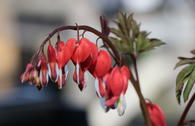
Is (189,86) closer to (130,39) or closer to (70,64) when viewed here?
(130,39)

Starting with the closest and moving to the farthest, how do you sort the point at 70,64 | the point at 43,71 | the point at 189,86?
the point at 43,71
the point at 189,86
the point at 70,64

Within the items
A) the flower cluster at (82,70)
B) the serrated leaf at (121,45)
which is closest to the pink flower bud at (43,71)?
the flower cluster at (82,70)

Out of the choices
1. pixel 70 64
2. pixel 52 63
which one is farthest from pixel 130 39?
pixel 70 64

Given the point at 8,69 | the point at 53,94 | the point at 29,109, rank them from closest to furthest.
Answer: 1. the point at 29,109
2. the point at 53,94
3. the point at 8,69

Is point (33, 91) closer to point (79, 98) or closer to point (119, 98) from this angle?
point (79, 98)

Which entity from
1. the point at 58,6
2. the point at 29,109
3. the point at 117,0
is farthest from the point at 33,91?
the point at 58,6

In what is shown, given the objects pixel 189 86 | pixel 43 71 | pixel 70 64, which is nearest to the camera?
pixel 43 71

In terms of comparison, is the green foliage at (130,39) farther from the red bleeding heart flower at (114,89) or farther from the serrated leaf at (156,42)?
the red bleeding heart flower at (114,89)

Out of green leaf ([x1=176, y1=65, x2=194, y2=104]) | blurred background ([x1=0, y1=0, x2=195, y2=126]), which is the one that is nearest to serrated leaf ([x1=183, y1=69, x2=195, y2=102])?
green leaf ([x1=176, y1=65, x2=194, y2=104])
